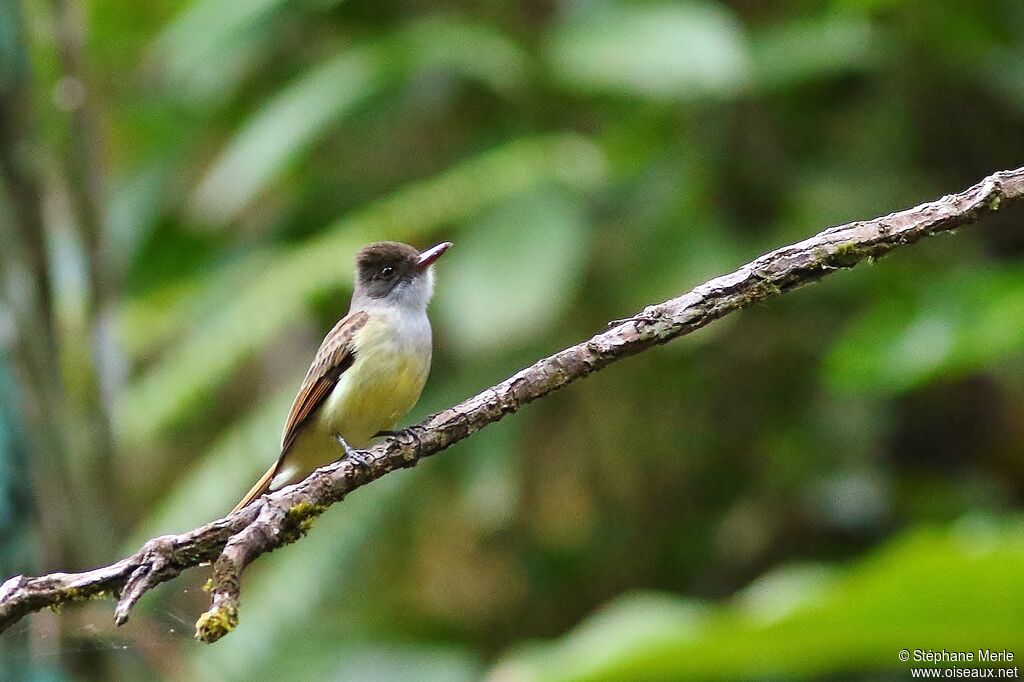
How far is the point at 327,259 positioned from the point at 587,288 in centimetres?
136

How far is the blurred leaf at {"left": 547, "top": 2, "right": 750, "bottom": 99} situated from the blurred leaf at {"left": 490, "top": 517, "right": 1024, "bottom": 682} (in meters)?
2.47

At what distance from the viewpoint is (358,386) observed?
10.7ft

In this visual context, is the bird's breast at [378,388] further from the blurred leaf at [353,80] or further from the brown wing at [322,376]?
the blurred leaf at [353,80]

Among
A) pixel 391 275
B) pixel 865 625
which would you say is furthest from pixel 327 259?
pixel 865 625

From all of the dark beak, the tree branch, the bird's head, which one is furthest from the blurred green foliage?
the tree branch

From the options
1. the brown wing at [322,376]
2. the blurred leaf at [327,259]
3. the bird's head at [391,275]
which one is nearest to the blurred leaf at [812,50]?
the blurred leaf at [327,259]

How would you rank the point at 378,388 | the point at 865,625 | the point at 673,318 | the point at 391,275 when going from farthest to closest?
the point at 391,275
the point at 865,625
the point at 378,388
the point at 673,318

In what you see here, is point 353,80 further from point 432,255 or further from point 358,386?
point 358,386

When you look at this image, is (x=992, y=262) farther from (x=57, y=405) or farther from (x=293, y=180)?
(x=57, y=405)

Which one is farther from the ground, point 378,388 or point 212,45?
point 212,45

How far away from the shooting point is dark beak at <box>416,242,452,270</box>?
10.4ft

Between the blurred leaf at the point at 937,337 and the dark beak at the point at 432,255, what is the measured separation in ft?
5.35

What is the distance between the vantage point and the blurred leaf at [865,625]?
10.9 ft

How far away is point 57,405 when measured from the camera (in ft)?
14.9
